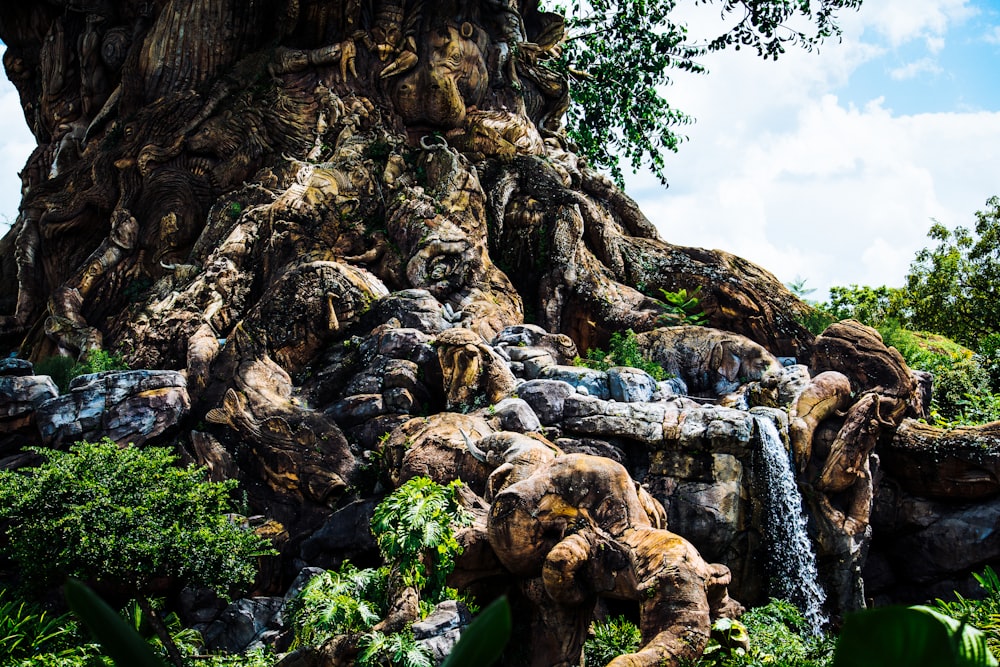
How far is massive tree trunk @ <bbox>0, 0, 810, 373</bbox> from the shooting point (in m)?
15.1

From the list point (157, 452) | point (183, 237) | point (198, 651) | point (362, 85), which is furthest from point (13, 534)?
point (362, 85)

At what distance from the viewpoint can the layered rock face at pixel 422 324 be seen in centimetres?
996

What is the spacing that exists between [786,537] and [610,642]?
3629mm

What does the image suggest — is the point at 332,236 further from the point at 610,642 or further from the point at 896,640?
the point at 896,640

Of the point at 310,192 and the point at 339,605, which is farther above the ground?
the point at 310,192

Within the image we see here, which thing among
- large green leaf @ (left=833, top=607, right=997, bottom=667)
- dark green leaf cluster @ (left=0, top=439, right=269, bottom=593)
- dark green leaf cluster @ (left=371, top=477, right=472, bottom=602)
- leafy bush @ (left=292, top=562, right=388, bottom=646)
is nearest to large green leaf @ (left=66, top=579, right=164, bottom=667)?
large green leaf @ (left=833, top=607, right=997, bottom=667)

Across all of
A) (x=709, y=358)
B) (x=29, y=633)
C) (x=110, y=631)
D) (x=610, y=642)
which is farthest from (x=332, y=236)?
(x=110, y=631)

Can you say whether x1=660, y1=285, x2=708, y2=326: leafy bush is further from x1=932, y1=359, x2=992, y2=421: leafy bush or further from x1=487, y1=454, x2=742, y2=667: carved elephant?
x1=487, y1=454, x2=742, y2=667: carved elephant

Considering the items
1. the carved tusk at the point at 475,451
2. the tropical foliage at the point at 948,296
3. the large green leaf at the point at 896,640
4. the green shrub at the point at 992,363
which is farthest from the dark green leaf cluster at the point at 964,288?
the large green leaf at the point at 896,640

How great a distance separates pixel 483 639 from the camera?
148cm

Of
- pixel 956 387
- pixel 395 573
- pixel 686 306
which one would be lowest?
pixel 395 573

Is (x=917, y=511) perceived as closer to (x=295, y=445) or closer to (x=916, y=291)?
(x=295, y=445)

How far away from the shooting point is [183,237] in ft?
56.9

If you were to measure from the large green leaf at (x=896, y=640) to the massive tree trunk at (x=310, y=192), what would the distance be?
12.6 metres
